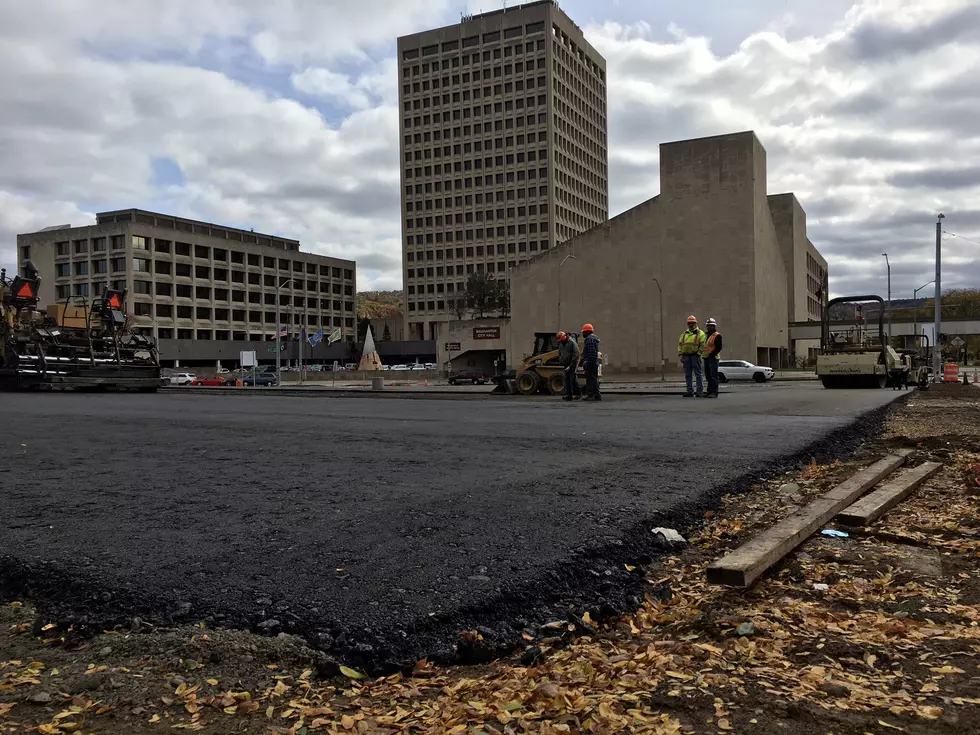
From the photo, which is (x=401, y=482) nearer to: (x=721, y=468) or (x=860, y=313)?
(x=721, y=468)

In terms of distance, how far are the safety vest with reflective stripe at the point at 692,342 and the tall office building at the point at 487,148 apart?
106857mm

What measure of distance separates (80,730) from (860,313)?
2785 centimetres

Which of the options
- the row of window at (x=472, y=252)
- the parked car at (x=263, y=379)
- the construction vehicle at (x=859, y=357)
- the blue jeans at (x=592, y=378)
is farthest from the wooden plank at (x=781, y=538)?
the row of window at (x=472, y=252)

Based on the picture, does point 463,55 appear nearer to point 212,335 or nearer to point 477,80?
point 477,80

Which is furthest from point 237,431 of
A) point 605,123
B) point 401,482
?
point 605,123

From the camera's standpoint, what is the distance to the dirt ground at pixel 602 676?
2.25 metres

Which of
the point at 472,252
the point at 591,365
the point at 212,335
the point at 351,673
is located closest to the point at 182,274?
the point at 212,335

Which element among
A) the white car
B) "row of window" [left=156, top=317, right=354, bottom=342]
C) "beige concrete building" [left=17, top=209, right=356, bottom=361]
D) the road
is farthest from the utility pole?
"row of window" [left=156, top=317, right=354, bottom=342]

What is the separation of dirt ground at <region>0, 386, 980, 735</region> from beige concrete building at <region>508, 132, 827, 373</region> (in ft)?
197

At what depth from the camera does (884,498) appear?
5.12 meters

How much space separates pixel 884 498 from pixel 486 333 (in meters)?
72.6

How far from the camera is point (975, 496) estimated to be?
5.41m

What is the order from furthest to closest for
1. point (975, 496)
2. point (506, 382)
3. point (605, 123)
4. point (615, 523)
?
point (605, 123) → point (506, 382) → point (975, 496) → point (615, 523)

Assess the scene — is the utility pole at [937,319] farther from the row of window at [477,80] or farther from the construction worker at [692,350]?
the row of window at [477,80]
